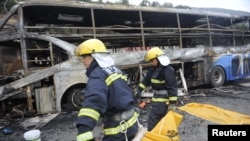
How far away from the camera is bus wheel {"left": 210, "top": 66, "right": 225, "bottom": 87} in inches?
419

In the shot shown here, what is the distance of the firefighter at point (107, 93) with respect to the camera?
2281 mm

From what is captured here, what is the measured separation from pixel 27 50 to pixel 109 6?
2803 mm

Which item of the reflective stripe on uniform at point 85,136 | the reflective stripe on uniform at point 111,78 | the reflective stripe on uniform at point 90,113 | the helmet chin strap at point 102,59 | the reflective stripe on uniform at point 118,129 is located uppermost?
the helmet chin strap at point 102,59

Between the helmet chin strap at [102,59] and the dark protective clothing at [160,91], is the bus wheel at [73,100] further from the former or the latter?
the helmet chin strap at [102,59]

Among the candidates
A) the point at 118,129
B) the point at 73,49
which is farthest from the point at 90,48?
the point at 73,49

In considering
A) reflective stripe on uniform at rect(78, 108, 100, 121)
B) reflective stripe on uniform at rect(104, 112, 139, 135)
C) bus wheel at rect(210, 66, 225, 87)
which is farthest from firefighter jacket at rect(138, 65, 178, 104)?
bus wheel at rect(210, 66, 225, 87)

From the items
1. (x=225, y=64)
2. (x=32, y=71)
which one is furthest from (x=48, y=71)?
(x=225, y=64)

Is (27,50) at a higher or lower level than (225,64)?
higher

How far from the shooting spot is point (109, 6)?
27.6ft

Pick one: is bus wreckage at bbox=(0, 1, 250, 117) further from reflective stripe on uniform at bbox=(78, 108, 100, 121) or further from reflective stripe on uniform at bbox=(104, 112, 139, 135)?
reflective stripe on uniform at bbox=(78, 108, 100, 121)

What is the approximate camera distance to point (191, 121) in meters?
5.32

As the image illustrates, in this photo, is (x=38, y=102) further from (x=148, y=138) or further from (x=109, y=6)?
(x=148, y=138)

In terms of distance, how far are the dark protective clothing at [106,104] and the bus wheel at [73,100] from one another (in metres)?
4.93

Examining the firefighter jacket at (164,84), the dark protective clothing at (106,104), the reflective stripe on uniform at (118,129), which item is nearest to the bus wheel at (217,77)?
the firefighter jacket at (164,84)
